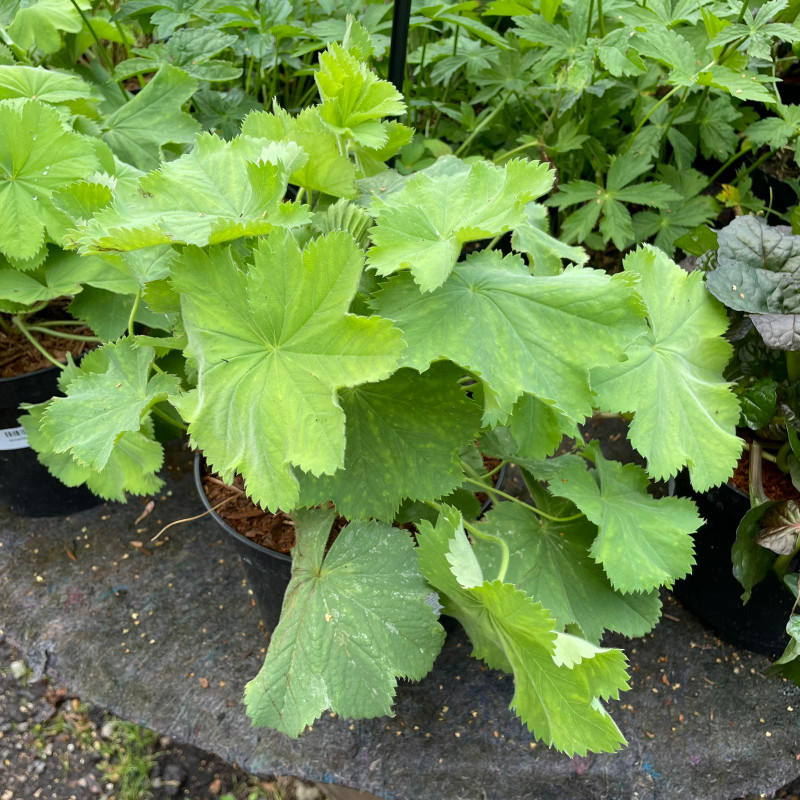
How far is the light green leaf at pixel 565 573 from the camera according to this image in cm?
94

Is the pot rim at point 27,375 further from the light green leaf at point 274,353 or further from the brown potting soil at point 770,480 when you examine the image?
the brown potting soil at point 770,480

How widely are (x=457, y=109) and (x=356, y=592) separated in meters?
1.36

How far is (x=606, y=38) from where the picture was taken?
1.42 m

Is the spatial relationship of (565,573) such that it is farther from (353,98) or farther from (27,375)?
(27,375)

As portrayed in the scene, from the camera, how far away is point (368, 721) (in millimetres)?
1253

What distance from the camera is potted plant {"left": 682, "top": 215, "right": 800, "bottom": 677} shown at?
3.53 feet

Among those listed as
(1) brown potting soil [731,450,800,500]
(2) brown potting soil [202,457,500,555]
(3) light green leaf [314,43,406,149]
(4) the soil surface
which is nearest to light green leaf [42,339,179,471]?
(2) brown potting soil [202,457,500,555]

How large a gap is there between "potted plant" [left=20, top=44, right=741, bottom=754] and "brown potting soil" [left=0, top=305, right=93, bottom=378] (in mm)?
475

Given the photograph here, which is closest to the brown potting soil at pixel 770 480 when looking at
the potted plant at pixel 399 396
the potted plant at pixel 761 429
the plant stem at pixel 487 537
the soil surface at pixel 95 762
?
the potted plant at pixel 761 429

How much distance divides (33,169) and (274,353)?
2.08ft

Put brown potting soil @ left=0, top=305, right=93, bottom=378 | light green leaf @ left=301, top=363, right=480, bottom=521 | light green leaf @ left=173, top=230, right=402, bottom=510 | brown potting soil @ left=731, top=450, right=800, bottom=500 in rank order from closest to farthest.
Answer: light green leaf @ left=173, top=230, right=402, bottom=510
light green leaf @ left=301, top=363, right=480, bottom=521
brown potting soil @ left=731, top=450, right=800, bottom=500
brown potting soil @ left=0, top=305, right=93, bottom=378

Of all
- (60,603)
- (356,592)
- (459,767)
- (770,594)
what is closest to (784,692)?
(770,594)

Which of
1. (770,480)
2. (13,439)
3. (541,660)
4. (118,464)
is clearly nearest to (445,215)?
(541,660)

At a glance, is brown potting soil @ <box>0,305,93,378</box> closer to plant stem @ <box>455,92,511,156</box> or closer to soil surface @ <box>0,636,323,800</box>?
soil surface @ <box>0,636,323,800</box>
